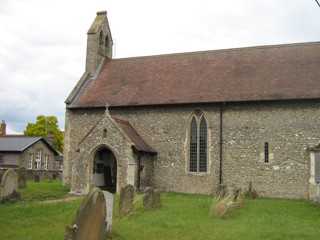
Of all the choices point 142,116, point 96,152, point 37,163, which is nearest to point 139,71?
point 142,116

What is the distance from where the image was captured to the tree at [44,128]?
62656 mm

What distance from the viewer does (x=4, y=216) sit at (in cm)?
1266

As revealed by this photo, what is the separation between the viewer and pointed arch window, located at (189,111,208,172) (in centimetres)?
2320

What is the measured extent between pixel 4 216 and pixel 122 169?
948cm

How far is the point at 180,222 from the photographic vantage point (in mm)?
12500

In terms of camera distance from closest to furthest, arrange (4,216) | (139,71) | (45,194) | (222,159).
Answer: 1. (4,216)
2. (45,194)
3. (222,159)
4. (139,71)

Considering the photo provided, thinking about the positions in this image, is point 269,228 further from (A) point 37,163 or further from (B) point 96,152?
(A) point 37,163

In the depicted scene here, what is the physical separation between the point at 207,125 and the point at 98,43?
36.3ft

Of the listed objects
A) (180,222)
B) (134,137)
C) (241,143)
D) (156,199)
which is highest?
(134,137)

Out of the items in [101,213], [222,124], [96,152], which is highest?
[222,124]

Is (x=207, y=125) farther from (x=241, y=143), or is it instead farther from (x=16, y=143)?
(x=16, y=143)

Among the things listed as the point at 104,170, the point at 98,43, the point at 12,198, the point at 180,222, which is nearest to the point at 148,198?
the point at 180,222

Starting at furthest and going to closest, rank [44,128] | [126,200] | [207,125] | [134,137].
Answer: [44,128] < [207,125] < [134,137] < [126,200]

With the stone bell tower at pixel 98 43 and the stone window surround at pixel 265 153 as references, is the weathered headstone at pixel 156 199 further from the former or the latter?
the stone bell tower at pixel 98 43
